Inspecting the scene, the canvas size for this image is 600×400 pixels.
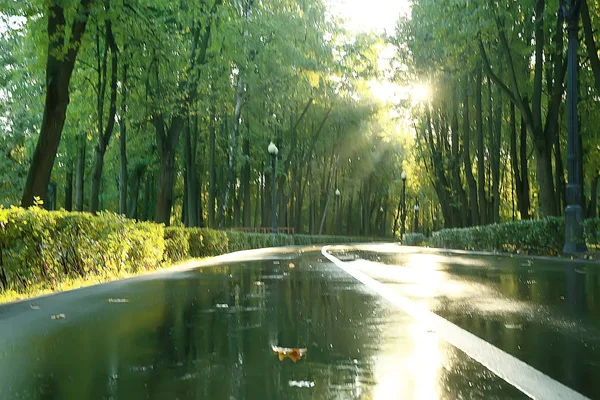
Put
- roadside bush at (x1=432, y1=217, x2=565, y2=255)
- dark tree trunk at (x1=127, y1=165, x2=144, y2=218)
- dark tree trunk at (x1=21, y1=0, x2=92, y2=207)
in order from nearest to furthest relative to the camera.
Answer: dark tree trunk at (x1=21, y1=0, x2=92, y2=207) → roadside bush at (x1=432, y1=217, x2=565, y2=255) → dark tree trunk at (x1=127, y1=165, x2=144, y2=218)

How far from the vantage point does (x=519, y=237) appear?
24641mm

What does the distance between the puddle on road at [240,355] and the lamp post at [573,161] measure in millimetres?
12775

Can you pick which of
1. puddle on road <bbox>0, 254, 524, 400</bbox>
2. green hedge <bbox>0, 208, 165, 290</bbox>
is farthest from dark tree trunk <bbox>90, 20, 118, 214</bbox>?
puddle on road <bbox>0, 254, 524, 400</bbox>

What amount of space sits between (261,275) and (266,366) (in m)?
9.01

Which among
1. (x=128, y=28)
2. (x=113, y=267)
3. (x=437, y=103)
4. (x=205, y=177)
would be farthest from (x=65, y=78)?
(x=205, y=177)

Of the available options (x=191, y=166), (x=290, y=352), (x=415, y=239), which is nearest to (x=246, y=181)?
(x=191, y=166)

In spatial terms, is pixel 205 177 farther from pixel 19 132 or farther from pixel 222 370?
pixel 222 370

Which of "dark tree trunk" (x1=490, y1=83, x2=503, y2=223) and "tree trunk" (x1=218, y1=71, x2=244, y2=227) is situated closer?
"tree trunk" (x1=218, y1=71, x2=244, y2=227)

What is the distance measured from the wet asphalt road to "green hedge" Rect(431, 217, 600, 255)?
999 centimetres

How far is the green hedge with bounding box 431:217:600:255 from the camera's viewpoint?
1992 centimetres

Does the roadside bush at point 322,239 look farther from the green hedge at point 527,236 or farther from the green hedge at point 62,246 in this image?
the green hedge at point 62,246

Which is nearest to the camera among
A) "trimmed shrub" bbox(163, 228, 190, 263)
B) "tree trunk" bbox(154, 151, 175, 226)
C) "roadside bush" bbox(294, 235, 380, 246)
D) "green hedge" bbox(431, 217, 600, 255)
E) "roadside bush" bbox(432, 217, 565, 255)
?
"trimmed shrub" bbox(163, 228, 190, 263)

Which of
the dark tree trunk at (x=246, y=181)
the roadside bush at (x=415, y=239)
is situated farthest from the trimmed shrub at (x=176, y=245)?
the roadside bush at (x=415, y=239)

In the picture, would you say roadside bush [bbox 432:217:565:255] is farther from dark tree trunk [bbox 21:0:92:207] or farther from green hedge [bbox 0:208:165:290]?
dark tree trunk [bbox 21:0:92:207]
